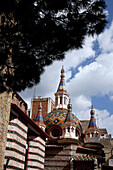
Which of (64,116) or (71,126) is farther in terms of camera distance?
(64,116)

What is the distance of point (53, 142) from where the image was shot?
25969mm

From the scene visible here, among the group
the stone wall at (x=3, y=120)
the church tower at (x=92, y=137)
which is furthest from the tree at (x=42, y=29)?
the church tower at (x=92, y=137)

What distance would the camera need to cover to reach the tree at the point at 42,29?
651 centimetres

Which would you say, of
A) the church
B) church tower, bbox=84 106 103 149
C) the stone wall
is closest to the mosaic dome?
the church

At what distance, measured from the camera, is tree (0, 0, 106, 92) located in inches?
256

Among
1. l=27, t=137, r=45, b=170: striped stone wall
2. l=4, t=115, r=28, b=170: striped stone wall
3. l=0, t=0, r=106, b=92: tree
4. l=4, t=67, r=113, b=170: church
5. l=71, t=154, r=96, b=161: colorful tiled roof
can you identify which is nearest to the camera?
l=0, t=0, r=106, b=92: tree

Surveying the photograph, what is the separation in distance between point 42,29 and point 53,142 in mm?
20880

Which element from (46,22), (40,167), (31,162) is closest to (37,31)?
(46,22)

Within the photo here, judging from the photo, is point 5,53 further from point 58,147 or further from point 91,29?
point 58,147

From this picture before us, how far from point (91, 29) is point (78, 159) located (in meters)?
17.2

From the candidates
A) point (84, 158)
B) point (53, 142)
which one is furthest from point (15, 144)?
point (53, 142)

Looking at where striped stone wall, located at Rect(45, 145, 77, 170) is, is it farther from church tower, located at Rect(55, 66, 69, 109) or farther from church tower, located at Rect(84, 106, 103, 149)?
church tower, located at Rect(55, 66, 69, 109)

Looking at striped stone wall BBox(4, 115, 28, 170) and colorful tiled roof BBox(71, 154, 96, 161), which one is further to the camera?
colorful tiled roof BBox(71, 154, 96, 161)

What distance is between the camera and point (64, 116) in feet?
93.1
